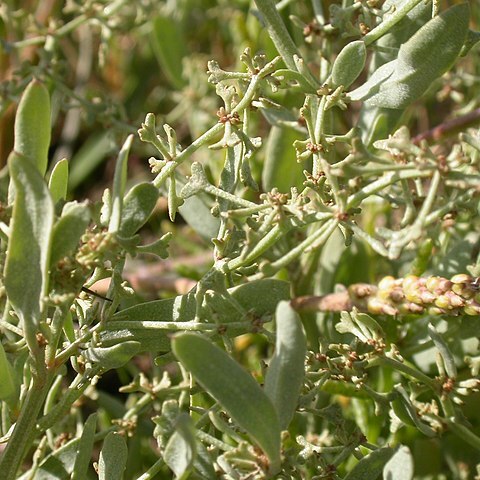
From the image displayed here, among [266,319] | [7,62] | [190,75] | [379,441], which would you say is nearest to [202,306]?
[266,319]

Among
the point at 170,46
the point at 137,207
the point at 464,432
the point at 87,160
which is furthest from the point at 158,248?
the point at 87,160

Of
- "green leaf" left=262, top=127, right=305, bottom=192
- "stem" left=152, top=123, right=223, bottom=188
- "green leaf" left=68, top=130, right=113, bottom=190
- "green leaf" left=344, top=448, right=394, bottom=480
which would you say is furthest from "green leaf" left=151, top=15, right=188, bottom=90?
"green leaf" left=344, top=448, right=394, bottom=480

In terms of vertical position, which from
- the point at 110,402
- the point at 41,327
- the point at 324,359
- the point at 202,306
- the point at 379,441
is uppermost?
the point at 41,327

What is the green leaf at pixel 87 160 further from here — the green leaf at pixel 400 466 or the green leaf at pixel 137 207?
the green leaf at pixel 400 466

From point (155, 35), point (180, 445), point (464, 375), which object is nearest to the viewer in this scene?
point (180, 445)

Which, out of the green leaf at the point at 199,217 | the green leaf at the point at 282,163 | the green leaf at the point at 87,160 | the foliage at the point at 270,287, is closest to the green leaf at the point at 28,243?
the foliage at the point at 270,287

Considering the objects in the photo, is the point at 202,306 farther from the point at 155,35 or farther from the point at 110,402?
the point at 155,35
